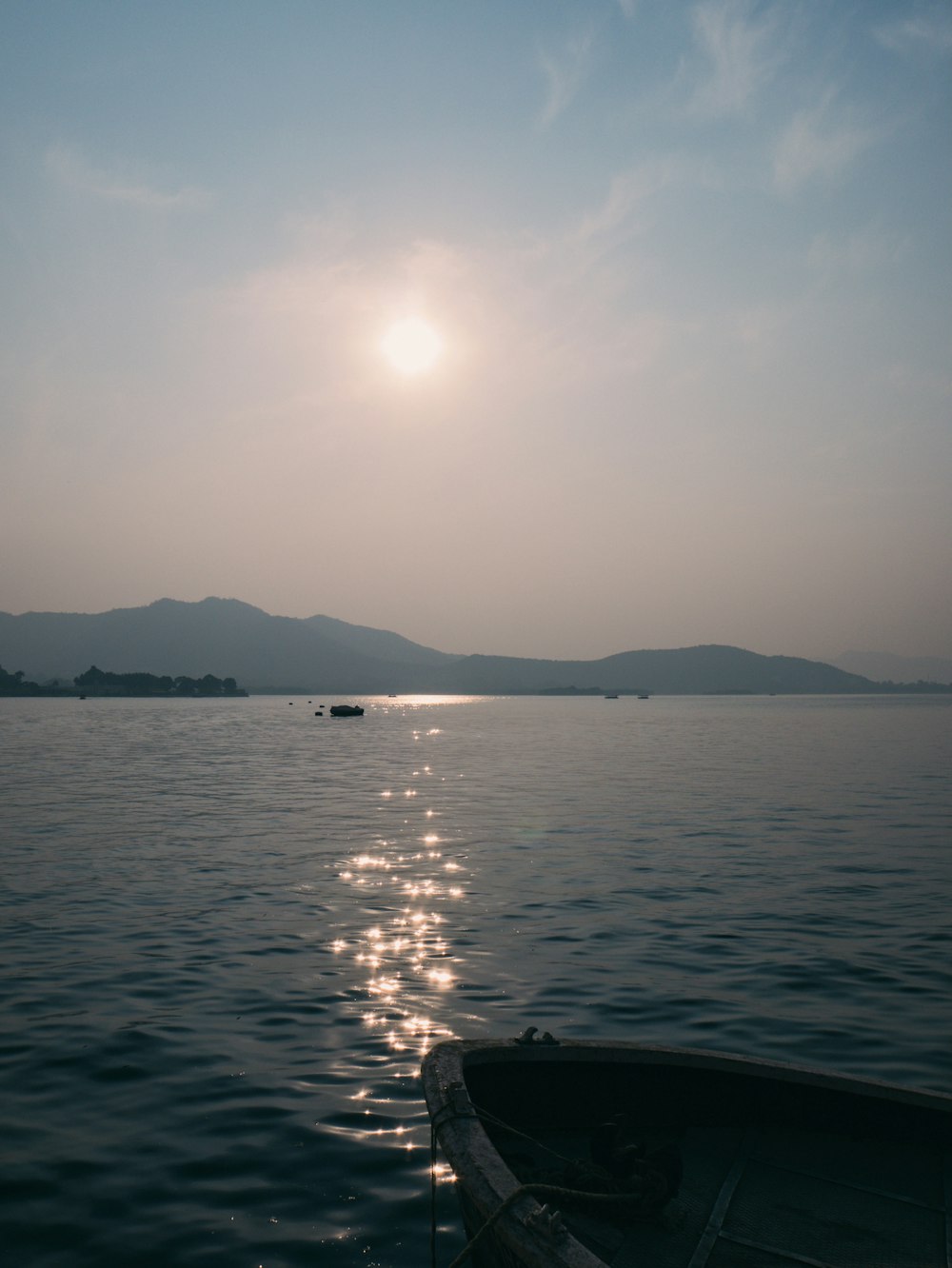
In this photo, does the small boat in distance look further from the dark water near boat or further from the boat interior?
the dark water near boat

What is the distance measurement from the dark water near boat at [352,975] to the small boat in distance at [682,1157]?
1555 millimetres

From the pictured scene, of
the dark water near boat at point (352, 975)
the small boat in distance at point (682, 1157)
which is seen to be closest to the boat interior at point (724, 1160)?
the small boat in distance at point (682, 1157)

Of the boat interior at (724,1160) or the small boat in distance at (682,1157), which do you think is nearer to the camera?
the small boat in distance at (682,1157)

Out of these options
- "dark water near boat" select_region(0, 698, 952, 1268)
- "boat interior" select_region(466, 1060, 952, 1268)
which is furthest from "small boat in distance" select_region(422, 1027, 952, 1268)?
"dark water near boat" select_region(0, 698, 952, 1268)

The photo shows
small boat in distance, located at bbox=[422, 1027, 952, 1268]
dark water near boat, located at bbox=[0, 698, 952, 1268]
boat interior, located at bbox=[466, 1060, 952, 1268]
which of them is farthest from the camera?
dark water near boat, located at bbox=[0, 698, 952, 1268]

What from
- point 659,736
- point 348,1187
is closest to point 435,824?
point 348,1187

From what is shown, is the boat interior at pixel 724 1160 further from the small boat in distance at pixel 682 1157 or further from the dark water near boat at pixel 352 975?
the dark water near boat at pixel 352 975

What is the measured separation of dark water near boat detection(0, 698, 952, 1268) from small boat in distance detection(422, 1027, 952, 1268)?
5.10ft

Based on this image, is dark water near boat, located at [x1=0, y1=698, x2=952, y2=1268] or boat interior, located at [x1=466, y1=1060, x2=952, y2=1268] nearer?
boat interior, located at [x1=466, y1=1060, x2=952, y2=1268]

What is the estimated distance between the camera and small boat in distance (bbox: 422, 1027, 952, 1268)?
8.17 meters

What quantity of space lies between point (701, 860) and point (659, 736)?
92.3 metres

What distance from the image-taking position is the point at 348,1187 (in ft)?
33.7

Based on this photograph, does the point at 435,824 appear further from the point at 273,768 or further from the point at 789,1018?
the point at 273,768

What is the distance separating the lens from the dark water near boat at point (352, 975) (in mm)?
10180
